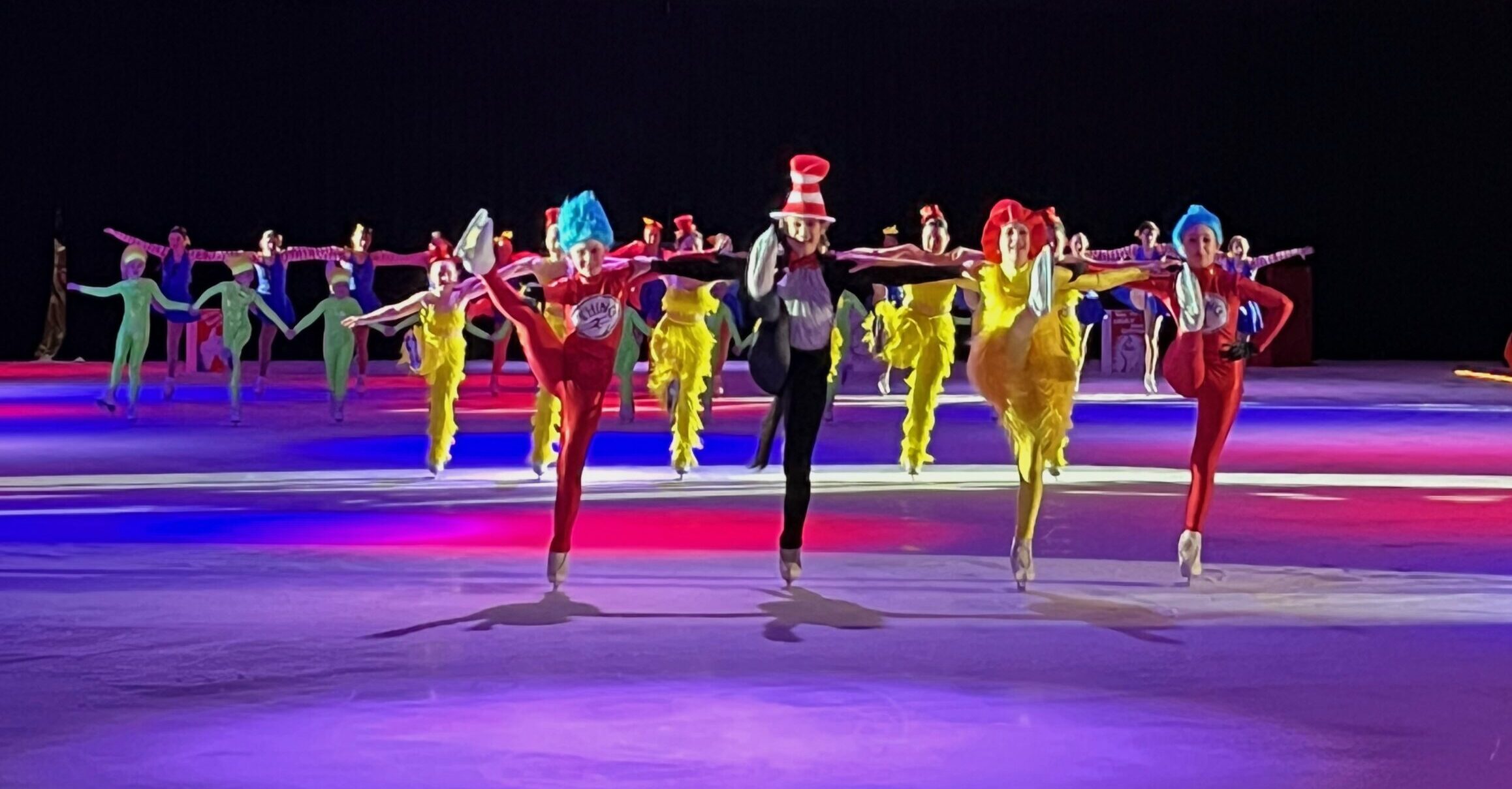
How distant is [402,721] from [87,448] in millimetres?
9095

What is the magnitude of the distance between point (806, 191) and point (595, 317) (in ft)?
2.88

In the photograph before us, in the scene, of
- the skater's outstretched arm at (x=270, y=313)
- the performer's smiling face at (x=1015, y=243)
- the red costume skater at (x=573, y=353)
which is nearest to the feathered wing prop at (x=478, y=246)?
the red costume skater at (x=573, y=353)

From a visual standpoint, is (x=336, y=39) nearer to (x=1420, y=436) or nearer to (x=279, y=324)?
(x=279, y=324)

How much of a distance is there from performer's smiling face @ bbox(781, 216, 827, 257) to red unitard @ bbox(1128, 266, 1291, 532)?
3.96 feet

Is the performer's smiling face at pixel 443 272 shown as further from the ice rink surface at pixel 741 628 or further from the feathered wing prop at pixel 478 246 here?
the feathered wing prop at pixel 478 246

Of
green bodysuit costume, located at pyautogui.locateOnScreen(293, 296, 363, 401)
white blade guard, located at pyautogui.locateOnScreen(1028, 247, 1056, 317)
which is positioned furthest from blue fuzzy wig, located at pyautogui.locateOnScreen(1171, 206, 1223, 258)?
green bodysuit costume, located at pyautogui.locateOnScreen(293, 296, 363, 401)

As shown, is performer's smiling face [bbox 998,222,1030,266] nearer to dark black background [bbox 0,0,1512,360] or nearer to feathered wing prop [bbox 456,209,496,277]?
feathered wing prop [bbox 456,209,496,277]

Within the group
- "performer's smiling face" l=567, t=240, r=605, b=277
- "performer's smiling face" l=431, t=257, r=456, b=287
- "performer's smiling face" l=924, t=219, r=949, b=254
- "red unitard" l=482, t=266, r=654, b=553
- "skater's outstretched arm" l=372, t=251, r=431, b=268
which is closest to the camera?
"red unitard" l=482, t=266, r=654, b=553

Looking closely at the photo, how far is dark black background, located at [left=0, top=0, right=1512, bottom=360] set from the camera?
25.6 metres

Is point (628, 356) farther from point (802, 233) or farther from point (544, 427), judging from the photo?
point (802, 233)

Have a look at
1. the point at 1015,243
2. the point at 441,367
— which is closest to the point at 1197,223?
the point at 1015,243

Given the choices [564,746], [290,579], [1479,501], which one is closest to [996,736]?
[564,746]

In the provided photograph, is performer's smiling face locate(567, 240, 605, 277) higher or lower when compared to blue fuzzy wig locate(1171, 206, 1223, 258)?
lower

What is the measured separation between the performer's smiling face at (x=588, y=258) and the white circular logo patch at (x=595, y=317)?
0.46 feet
